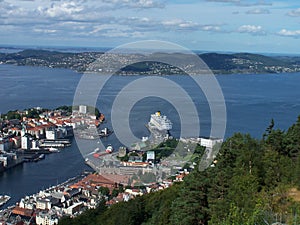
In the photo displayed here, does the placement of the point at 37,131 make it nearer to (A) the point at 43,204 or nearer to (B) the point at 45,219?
(A) the point at 43,204

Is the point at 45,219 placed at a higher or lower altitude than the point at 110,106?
lower

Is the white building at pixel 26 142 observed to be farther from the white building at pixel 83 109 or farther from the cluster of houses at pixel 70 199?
the cluster of houses at pixel 70 199

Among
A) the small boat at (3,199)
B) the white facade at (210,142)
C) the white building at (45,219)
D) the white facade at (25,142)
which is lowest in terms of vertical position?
the white facade at (25,142)

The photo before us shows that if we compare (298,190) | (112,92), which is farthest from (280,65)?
(298,190)

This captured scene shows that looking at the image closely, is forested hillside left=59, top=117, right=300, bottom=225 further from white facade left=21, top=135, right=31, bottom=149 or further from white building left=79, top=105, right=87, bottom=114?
white building left=79, top=105, right=87, bottom=114

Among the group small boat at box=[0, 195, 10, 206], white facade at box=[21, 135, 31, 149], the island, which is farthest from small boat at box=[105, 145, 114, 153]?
white facade at box=[21, 135, 31, 149]

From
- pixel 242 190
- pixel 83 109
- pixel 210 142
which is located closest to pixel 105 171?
pixel 210 142

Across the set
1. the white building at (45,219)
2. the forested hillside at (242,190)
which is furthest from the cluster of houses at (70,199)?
the forested hillside at (242,190)
